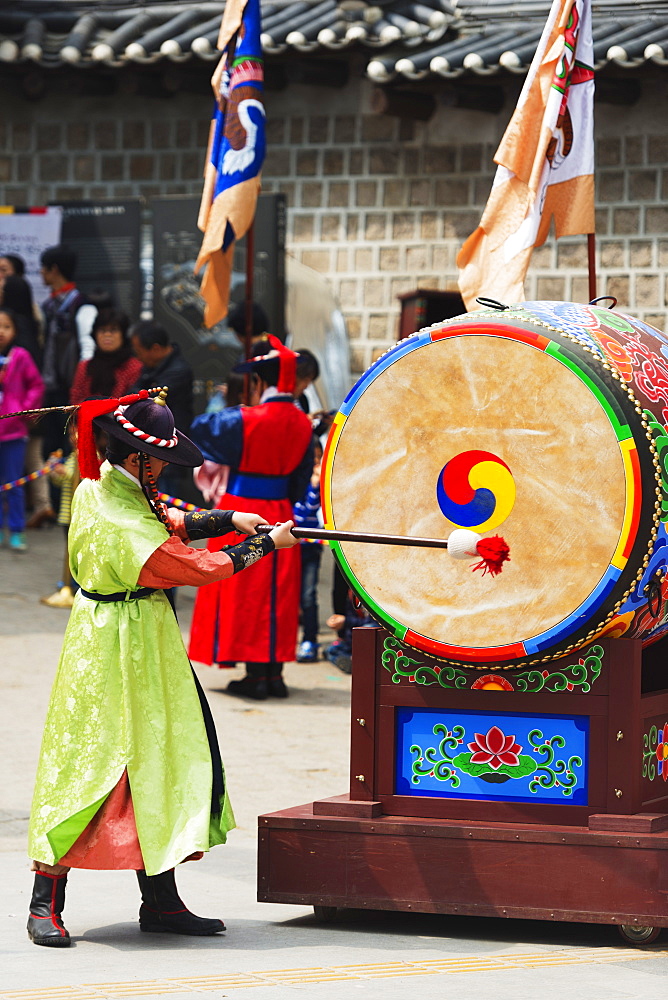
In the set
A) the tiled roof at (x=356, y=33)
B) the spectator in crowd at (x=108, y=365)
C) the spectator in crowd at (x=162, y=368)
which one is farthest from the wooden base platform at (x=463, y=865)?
the tiled roof at (x=356, y=33)

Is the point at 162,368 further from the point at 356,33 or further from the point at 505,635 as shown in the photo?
the point at 505,635

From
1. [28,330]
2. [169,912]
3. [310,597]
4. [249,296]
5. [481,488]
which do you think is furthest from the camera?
[28,330]

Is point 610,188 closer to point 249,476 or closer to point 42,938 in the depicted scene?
point 249,476

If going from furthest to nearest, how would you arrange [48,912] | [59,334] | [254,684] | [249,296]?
[59,334], [249,296], [254,684], [48,912]

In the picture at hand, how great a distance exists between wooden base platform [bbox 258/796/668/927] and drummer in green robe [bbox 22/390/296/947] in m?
0.31

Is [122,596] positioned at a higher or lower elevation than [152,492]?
lower

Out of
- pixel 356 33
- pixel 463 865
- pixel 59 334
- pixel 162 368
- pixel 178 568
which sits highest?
pixel 356 33

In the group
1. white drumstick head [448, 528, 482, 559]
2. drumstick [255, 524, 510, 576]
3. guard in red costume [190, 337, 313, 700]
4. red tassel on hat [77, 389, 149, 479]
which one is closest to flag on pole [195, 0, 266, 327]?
guard in red costume [190, 337, 313, 700]

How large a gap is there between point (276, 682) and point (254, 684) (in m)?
0.14

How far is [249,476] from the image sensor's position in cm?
870

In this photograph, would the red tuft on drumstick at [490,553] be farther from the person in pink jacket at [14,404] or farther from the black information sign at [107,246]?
the black information sign at [107,246]

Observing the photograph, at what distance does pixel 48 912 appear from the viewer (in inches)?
189

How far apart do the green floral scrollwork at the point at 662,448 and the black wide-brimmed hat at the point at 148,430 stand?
50.1 inches

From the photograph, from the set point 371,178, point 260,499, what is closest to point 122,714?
point 260,499
